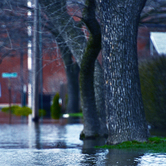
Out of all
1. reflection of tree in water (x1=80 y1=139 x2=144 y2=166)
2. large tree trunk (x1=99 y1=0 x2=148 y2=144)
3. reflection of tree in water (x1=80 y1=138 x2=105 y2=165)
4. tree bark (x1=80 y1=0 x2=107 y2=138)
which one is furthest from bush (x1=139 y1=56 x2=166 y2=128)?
reflection of tree in water (x1=80 y1=139 x2=144 y2=166)

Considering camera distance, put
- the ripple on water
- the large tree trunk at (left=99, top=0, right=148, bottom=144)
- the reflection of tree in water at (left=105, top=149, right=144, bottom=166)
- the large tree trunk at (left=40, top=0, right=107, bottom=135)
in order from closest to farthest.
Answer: the ripple on water, the reflection of tree in water at (left=105, top=149, right=144, bottom=166), the large tree trunk at (left=99, top=0, right=148, bottom=144), the large tree trunk at (left=40, top=0, right=107, bottom=135)

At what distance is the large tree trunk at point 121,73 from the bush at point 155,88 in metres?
5.67

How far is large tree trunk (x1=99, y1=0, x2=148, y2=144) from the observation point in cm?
1040

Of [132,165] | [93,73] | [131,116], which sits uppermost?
[93,73]

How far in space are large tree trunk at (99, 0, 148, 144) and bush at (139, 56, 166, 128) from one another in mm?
5672

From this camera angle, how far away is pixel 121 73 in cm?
1043

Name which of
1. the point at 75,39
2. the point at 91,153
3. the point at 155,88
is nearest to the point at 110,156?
the point at 91,153

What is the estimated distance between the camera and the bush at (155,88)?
52.9 feet

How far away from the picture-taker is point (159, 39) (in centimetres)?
2175

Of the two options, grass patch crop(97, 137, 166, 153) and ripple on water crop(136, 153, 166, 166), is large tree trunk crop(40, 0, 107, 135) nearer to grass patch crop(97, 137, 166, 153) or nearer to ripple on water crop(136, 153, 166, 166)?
grass patch crop(97, 137, 166, 153)

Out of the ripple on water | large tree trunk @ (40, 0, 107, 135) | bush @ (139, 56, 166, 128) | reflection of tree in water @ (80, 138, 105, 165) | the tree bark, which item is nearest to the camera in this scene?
the ripple on water

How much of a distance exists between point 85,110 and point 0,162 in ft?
17.5

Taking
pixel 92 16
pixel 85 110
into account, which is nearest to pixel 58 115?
pixel 85 110

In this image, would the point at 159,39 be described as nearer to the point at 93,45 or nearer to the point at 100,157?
the point at 93,45
